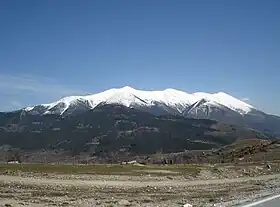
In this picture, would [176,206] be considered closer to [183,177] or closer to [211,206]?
[211,206]

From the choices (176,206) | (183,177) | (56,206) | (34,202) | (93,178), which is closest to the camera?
(176,206)

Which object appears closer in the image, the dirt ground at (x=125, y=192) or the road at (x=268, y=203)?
the road at (x=268, y=203)

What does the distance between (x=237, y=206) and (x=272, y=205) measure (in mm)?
1925

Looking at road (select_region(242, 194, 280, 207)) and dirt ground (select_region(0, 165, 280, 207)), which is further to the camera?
dirt ground (select_region(0, 165, 280, 207))

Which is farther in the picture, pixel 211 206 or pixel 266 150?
pixel 266 150

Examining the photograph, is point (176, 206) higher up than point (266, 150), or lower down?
lower down

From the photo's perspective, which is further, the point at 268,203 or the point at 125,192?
the point at 125,192

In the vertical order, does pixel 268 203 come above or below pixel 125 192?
below

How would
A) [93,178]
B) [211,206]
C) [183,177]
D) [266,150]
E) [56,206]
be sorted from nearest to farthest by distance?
[211,206] < [56,206] < [93,178] < [183,177] < [266,150]

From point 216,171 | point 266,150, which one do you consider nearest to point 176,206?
point 216,171

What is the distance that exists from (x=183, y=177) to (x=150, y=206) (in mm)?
44556

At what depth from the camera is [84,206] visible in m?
27.2

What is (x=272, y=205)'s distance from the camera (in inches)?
835

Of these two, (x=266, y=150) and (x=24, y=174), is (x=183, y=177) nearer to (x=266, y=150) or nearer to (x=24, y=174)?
(x=24, y=174)
